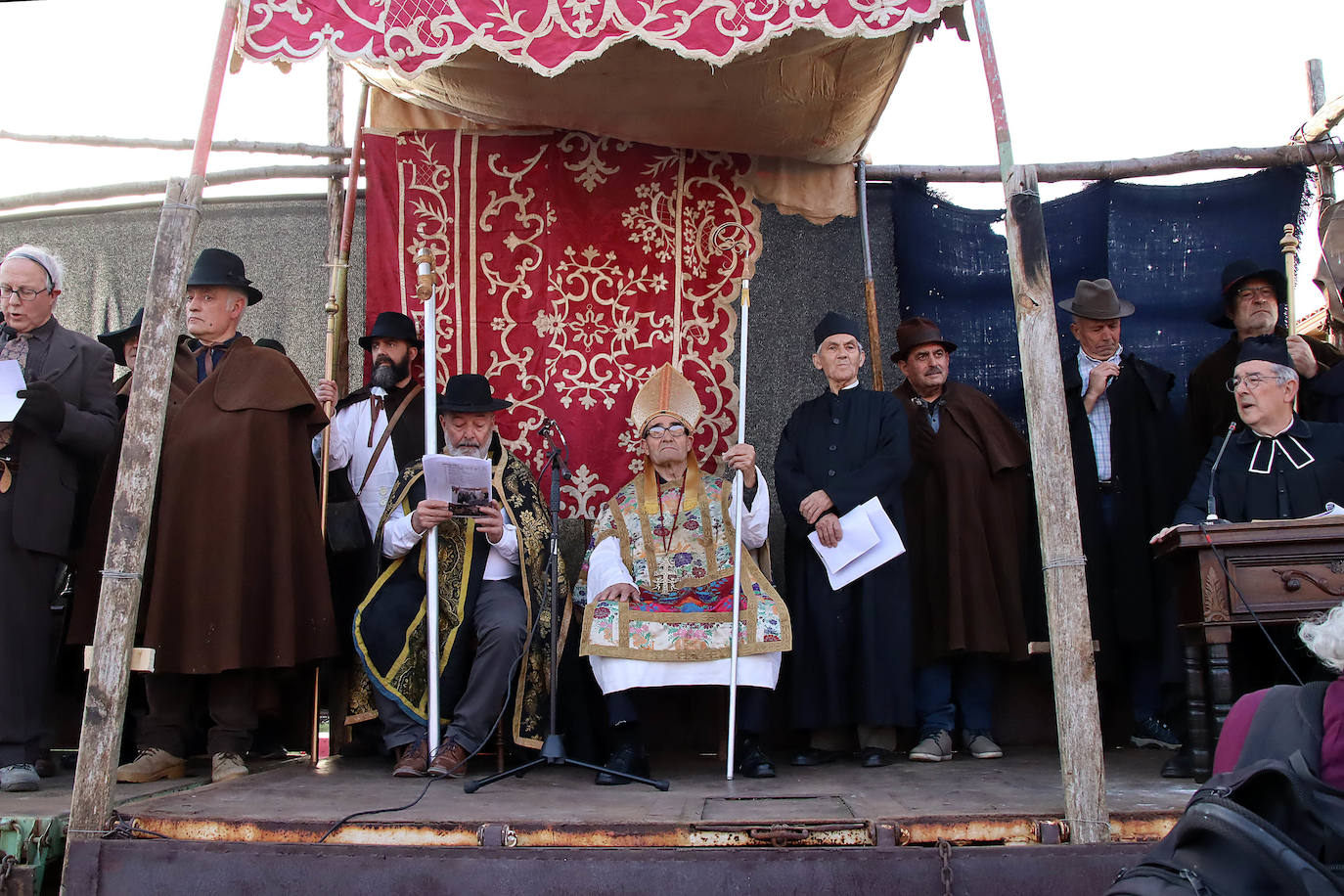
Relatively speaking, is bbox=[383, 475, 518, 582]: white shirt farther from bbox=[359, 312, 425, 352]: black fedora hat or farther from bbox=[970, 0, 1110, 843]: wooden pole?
bbox=[970, 0, 1110, 843]: wooden pole

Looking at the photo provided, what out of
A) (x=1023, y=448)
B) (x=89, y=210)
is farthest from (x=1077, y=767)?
(x=89, y=210)

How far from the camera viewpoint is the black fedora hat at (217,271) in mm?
5164

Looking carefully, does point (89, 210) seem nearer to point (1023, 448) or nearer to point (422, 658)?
point (422, 658)

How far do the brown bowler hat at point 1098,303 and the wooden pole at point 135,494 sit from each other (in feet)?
12.1

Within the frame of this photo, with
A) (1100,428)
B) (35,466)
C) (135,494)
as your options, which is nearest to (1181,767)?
(1100,428)

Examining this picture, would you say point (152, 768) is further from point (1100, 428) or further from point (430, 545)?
point (1100, 428)

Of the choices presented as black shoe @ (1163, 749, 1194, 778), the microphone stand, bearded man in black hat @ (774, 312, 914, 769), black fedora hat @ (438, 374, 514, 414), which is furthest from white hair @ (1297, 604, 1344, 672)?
black fedora hat @ (438, 374, 514, 414)

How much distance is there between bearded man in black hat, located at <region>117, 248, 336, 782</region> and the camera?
4609 mm

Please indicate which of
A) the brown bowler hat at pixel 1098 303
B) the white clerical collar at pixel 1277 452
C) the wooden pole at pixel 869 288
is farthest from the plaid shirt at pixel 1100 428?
the wooden pole at pixel 869 288

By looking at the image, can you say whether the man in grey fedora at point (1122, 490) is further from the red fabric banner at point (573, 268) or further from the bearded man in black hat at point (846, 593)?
the red fabric banner at point (573, 268)

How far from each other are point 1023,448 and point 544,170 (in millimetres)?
2746

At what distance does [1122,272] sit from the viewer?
243 inches

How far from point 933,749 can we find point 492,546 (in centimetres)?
201

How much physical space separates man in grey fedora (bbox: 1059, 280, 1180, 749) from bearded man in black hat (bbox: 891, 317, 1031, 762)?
316mm
